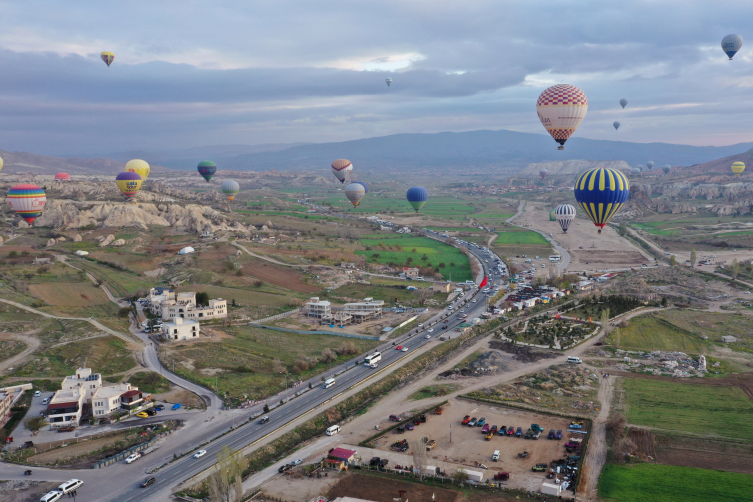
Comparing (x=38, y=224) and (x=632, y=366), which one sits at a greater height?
(x=38, y=224)

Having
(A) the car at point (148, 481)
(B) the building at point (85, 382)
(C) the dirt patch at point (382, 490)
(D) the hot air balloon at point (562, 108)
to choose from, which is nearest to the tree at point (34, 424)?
(B) the building at point (85, 382)

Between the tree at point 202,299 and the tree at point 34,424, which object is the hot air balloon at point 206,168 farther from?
the tree at point 34,424

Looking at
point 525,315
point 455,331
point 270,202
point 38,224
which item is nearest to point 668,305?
point 525,315

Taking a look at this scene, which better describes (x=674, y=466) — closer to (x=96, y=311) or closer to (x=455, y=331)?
(x=455, y=331)

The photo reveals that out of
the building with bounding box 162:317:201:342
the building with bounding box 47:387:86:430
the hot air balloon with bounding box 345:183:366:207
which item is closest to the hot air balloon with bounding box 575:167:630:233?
the building with bounding box 162:317:201:342

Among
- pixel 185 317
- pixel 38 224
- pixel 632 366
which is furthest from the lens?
pixel 38 224

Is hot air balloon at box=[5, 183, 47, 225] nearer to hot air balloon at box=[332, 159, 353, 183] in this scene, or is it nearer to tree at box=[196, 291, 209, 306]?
tree at box=[196, 291, 209, 306]

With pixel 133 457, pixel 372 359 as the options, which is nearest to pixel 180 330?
pixel 372 359
